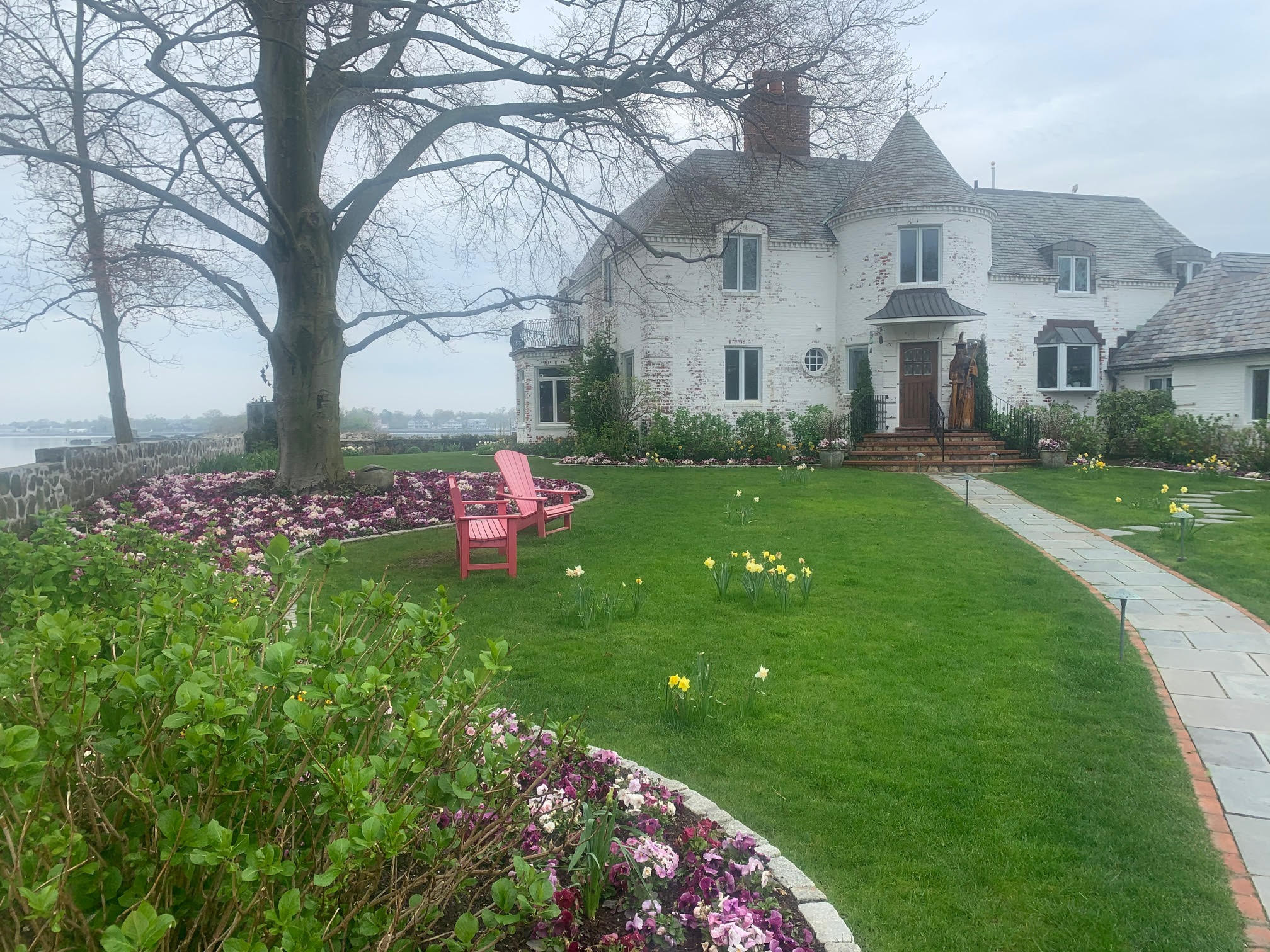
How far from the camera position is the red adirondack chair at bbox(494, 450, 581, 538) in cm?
911

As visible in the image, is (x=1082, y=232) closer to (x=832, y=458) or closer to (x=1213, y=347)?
(x=1213, y=347)

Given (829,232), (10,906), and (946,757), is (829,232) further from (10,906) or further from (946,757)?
(10,906)

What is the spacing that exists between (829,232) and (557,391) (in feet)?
33.4

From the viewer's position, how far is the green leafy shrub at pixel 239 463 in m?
16.8

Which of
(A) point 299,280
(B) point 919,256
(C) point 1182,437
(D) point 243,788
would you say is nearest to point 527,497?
(A) point 299,280

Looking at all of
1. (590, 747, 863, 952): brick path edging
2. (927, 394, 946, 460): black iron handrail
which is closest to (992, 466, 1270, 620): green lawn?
(927, 394, 946, 460): black iron handrail

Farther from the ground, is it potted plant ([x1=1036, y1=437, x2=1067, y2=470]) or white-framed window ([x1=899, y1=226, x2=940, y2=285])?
white-framed window ([x1=899, y1=226, x2=940, y2=285])

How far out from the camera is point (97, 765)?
70.7 inches

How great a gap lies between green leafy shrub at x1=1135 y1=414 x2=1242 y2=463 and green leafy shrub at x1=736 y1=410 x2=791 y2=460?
337 inches

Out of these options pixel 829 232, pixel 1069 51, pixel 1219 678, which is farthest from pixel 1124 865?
pixel 829 232

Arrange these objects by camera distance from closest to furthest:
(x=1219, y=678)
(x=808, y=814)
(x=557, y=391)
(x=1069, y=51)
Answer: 1. (x=808, y=814)
2. (x=1219, y=678)
3. (x=1069, y=51)
4. (x=557, y=391)

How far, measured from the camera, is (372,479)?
504 inches

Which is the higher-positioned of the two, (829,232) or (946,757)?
(829,232)

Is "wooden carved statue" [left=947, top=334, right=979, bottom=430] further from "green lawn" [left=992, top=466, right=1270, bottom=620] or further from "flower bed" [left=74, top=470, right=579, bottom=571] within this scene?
"flower bed" [left=74, top=470, right=579, bottom=571]
